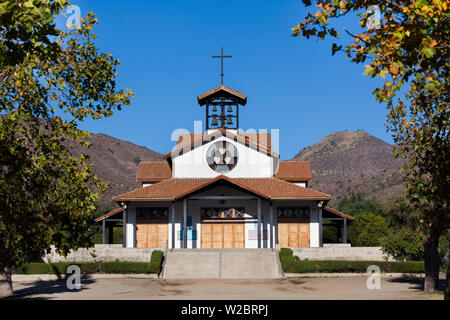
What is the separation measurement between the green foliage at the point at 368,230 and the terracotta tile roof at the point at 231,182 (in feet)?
30.5

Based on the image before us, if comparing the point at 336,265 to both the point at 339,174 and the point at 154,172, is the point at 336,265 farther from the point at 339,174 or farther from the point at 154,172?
the point at 339,174

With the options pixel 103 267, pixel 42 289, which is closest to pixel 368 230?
pixel 103 267

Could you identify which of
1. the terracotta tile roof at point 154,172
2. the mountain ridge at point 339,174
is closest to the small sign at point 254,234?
the terracotta tile roof at point 154,172

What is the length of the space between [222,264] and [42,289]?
10.7 metres

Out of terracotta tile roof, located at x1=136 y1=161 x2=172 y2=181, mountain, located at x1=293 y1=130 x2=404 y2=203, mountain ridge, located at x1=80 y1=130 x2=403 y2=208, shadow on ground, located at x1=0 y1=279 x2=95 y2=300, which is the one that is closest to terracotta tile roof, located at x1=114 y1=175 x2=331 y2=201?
terracotta tile roof, located at x1=136 y1=161 x2=172 y2=181

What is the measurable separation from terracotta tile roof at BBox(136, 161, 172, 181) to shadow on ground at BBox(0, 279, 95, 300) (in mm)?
14496

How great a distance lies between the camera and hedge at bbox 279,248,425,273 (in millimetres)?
30594

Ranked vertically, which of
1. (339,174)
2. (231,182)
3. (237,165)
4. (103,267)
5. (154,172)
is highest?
(339,174)

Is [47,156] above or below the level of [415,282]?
above

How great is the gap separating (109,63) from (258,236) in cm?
2602

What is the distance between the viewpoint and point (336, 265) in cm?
3116

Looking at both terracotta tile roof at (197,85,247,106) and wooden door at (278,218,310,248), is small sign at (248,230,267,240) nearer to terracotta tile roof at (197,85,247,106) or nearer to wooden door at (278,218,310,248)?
wooden door at (278,218,310,248)
